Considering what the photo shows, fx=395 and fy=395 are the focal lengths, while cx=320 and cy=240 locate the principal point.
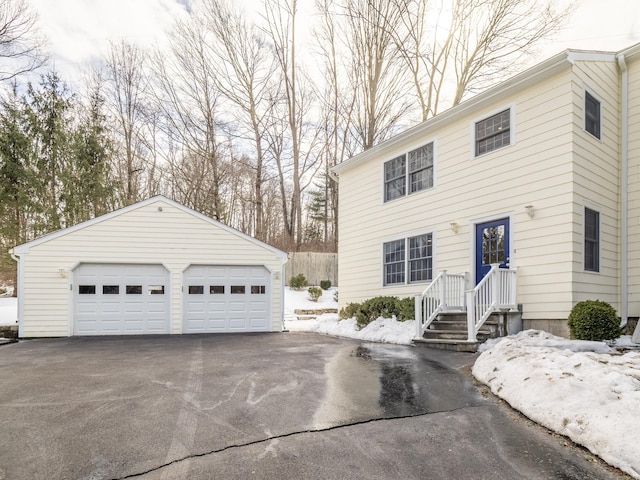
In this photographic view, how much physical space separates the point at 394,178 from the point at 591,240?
513 cm

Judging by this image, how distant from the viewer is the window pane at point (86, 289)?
11.3 meters

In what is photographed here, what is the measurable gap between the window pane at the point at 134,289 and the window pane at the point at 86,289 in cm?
92

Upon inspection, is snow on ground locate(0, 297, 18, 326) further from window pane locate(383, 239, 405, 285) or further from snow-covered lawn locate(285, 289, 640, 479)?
snow-covered lawn locate(285, 289, 640, 479)

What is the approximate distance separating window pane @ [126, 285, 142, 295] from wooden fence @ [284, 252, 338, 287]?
10955 millimetres

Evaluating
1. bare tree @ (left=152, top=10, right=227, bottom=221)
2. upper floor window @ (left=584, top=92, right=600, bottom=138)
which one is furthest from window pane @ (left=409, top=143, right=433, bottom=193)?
bare tree @ (left=152, top=10, right=227, bottom=221)

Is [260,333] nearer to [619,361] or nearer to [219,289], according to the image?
[219,289]

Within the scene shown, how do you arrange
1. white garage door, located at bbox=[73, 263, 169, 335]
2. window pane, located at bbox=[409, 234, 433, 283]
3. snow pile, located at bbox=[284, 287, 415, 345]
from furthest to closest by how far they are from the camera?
white garage door, located at bbox=[73, 263, 169, 335] < window pane, located at bbox=[409, 234, 433, 283] < snow pile, located at bbox=[284, 287, 415, 345]

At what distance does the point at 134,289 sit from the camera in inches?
457

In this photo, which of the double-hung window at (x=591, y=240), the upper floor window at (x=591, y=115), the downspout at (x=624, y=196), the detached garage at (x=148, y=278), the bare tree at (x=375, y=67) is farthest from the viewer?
the bare tree at (x=375, y=67)

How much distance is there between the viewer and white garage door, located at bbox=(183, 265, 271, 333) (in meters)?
11.9

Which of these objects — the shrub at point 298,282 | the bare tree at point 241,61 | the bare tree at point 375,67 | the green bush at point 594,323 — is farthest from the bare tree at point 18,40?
the green bush at point 594,323

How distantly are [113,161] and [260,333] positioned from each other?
1451 centimetres

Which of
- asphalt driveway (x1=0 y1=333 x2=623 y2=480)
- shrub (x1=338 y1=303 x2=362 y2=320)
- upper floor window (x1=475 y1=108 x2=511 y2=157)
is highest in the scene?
upper floor window (x1=475 y1=108 x2=511 y2=157)

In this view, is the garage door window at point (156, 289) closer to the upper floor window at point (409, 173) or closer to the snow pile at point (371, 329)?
the snow pile at point (371, 329)
